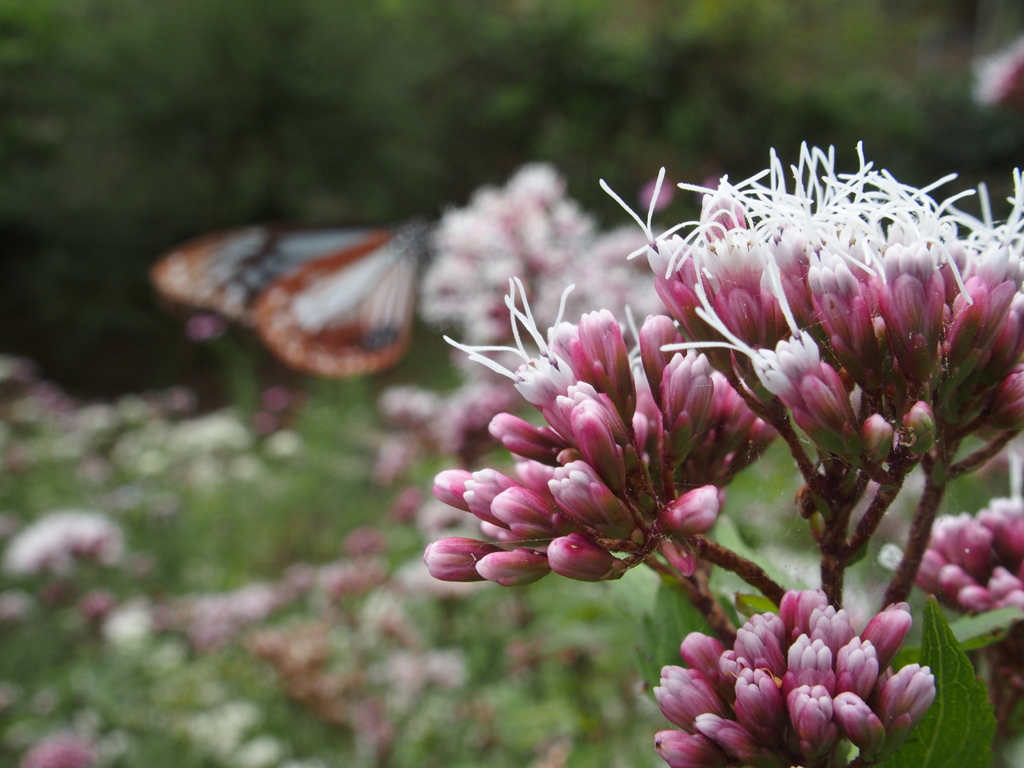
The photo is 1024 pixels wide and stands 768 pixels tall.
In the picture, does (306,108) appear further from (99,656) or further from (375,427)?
(99,656)

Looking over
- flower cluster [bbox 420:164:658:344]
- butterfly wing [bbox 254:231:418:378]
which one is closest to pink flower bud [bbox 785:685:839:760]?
flower cluster [bbox 420:164:658:344]

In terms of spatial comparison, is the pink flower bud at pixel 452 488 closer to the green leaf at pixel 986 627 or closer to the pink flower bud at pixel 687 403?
the pink flower bud at pixel 687 403

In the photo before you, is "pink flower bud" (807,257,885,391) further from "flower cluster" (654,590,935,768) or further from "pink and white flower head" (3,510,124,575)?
"pink and white flower head" (3,510,124,575)

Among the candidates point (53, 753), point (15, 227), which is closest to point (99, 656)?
point (53, 753)

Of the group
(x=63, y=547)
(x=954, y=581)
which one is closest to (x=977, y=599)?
(x=954, y=581)

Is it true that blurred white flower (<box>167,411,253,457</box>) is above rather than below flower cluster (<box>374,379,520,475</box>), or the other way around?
below

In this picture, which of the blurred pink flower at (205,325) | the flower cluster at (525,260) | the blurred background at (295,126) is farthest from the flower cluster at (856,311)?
the blurred background at (295,126)
